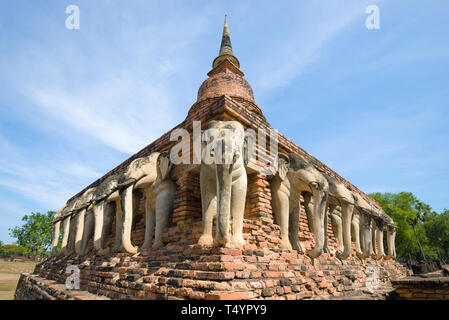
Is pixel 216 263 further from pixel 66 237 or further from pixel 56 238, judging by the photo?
pixel 56 238

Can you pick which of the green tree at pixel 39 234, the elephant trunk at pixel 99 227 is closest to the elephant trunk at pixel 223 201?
the elephant trunk at pixel 99 227

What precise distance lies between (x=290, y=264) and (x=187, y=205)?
2.04m

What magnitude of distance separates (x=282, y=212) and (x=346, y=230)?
229 cm

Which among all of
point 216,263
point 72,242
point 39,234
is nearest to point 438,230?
point 216,263

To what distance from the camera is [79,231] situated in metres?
6.79

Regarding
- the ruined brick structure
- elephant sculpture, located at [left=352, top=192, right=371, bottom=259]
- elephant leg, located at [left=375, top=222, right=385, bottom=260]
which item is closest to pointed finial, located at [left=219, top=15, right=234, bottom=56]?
the ruined brick structure

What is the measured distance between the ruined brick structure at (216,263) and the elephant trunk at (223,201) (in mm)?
190

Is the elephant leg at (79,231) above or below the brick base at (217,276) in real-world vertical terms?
above

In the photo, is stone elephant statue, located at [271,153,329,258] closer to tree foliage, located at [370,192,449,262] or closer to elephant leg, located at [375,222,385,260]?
elephant leg, located at [375,222,385,260]

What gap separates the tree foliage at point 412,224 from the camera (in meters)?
21.1

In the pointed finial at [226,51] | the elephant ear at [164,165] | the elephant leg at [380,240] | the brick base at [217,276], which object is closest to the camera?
the brick base at [217,276]

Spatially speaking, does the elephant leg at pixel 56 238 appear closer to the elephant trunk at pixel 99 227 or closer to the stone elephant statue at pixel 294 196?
the elephant trunk at pixel 99 227

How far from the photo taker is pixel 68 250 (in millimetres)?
7527
